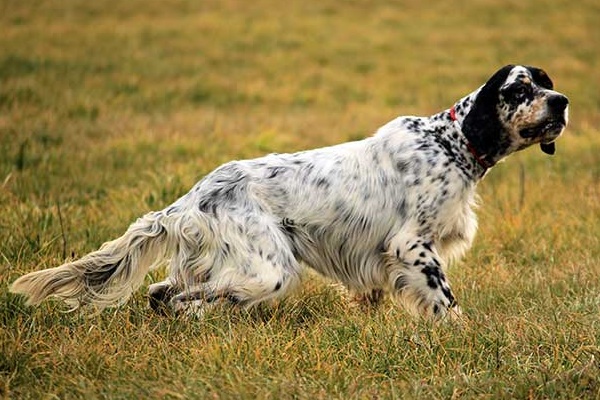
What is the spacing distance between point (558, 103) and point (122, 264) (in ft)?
8.84

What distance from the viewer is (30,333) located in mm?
4586

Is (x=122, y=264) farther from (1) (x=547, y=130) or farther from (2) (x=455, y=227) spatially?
(1) (x=547, y=130)

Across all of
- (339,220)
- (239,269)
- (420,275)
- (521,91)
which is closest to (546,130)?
(521,91)

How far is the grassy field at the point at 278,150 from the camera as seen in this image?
4.11 metres

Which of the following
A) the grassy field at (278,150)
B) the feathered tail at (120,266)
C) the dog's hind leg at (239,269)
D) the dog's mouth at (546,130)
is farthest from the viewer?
the dog's mouth at (546,130)

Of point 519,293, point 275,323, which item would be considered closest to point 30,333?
point 275,323

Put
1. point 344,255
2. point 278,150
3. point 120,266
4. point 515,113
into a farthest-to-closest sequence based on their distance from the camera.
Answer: point 278,150, point 344,255, point 515,113, point 120,266

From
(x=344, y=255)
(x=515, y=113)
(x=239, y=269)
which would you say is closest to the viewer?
(x=239, y=269)

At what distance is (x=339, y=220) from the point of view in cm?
525

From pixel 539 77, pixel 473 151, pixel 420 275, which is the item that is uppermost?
pixel 539 77

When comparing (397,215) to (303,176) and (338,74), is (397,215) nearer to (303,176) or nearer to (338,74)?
(303,176)

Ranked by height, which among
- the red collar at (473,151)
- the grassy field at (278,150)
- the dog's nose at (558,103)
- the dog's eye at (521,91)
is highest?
the dog's eye at (521,91)

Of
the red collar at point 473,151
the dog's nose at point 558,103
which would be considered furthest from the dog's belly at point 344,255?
the dog's nose at point 558,103

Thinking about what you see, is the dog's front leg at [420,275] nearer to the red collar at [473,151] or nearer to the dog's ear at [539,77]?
the red collar at [473,151]
